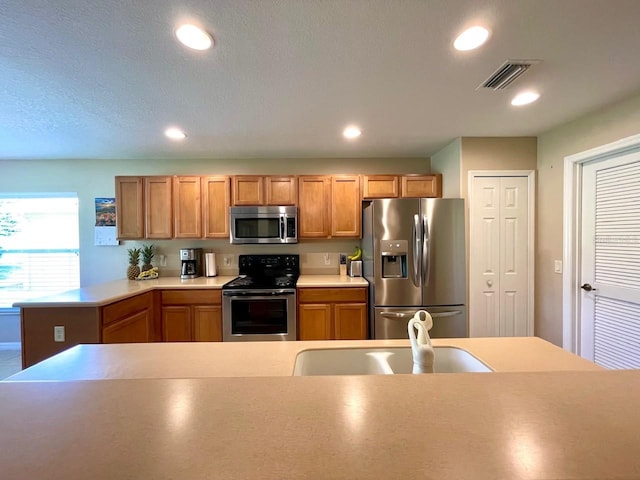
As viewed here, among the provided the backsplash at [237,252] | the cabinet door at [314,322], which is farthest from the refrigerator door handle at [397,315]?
the backsplash at [237,252]

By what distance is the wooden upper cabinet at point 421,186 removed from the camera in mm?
3301

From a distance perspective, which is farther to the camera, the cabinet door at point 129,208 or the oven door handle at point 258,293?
the cabinet door at point 129,208

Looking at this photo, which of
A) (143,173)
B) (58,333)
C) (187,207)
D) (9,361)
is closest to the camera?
(58,333)

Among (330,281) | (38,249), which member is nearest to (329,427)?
(330,281)

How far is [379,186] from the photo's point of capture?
Result: 3.33m

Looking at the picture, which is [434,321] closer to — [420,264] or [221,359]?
[420,264]

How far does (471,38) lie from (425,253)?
1777mm

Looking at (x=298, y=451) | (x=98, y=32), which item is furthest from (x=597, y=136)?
(x=98, y=32)

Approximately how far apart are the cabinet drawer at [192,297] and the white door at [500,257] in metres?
2.71

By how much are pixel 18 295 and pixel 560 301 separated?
6507 mm

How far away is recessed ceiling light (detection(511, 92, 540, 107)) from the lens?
2.01m

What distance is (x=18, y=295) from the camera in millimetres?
3777

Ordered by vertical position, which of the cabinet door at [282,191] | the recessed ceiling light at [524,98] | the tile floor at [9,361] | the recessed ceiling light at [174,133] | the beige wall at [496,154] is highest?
the recessed ceiling light at [524,98]

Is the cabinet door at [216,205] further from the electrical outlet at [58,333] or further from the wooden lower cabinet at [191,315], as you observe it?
the electrical outlet at [58,333]
